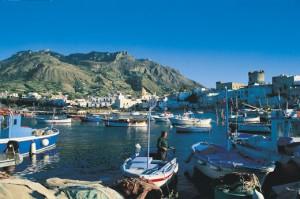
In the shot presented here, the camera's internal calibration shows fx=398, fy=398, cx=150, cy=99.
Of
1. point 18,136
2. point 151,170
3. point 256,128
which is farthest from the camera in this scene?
point 256,128

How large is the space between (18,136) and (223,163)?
23054 mm

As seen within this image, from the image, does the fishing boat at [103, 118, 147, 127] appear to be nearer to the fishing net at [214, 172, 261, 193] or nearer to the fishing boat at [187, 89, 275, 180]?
the fishing boat at [187, 89, 275, 180]

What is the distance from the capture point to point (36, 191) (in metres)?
12.1

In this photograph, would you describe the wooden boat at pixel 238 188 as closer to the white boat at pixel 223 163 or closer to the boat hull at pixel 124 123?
the white boat at pixel 223 163

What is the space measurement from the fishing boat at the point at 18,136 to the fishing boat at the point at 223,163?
17.1 m

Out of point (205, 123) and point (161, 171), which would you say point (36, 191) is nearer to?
point (161, 171)

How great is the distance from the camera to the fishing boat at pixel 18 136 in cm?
3625

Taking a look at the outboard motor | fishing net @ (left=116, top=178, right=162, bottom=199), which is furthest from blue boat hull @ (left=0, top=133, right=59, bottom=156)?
fishing net @ (left=116, top=178, right=162, bottom=199)

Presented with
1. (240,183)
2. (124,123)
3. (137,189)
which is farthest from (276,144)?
(124,123)

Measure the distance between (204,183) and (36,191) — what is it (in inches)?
600

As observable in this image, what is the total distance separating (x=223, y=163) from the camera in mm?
22562

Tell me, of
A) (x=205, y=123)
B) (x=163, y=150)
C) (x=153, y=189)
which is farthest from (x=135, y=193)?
(x=205, y=123)

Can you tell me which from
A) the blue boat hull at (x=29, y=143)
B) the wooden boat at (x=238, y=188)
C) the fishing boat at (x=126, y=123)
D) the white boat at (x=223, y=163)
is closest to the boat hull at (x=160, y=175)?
the white boat at (x=223, y=163)

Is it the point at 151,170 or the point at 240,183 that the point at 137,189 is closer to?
the point at 240,183
